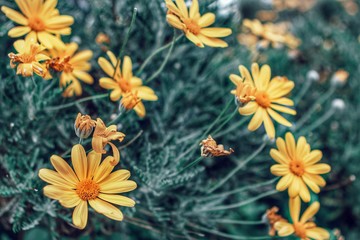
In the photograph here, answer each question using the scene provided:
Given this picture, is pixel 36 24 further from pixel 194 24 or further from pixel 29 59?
pixel 194 24

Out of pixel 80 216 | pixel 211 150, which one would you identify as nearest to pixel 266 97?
pixel 211 150

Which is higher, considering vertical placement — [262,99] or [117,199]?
[262,99]

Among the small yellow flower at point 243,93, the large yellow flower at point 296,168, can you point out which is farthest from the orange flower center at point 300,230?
the small yellow flower at point 243,93

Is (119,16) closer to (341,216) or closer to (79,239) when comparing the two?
(79,239)

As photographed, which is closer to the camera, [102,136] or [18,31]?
[102,136]

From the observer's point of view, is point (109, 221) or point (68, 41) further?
point (68, 41)

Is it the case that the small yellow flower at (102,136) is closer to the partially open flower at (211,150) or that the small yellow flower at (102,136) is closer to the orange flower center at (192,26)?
the partially open flower at (211,150)

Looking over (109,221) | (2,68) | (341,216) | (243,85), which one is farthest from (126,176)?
(341,216)
